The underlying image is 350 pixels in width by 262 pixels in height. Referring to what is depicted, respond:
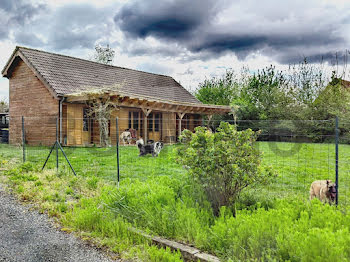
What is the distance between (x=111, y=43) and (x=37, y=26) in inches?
980

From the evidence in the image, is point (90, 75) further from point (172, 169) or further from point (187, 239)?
point (187, 239)

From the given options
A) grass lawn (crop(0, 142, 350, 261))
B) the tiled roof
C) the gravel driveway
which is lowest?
the gravel driveway

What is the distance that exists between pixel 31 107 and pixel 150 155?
34.6 ft

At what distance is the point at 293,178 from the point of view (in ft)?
24.1

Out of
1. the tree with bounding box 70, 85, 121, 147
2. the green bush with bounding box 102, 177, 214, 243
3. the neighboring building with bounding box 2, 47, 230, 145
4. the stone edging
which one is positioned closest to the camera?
the stone edging

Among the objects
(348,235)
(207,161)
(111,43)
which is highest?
(111,43)

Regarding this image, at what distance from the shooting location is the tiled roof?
17234mm

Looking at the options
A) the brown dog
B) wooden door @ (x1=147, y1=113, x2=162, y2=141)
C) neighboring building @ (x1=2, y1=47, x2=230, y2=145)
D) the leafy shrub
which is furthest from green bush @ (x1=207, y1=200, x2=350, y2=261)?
wooden door @ (x1=147, y1=113, x2=162, y2=141)

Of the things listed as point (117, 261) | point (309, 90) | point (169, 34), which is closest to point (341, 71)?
point (309, 90)

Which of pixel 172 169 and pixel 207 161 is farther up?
pixel 207 161

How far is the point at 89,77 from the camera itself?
19844 millimetres

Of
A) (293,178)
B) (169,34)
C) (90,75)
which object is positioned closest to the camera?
(293,178)

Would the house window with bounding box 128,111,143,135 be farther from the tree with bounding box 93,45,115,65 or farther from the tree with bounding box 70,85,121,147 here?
the tree with bounding box 93,45,115,65

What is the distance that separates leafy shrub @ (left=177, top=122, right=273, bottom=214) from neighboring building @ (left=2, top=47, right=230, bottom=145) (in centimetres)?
1061
